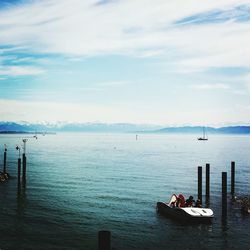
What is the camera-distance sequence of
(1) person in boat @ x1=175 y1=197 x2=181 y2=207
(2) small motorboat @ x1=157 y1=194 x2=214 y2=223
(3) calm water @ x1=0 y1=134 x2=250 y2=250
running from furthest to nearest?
(1) person in boat @ x1=175 y1=197 x2=181 y2=207
(2) small motorboat @ x1=157 y1=194 x2=214 y2=223
(3) calm water @ x1=0 y1=134 x2=250 y2=250

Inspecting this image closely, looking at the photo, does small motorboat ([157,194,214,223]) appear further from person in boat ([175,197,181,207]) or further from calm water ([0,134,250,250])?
calm water ([0,134,250,250])

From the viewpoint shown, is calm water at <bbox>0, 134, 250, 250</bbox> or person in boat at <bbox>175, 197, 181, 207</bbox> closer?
calm water at <bbox>0, 134, 250, 250</bbox>

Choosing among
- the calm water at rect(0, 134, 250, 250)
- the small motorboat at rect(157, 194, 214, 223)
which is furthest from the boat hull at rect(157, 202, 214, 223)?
the calm water at rect(0, 134, 250, 250)

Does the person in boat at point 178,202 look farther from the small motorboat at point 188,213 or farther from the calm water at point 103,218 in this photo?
the calm water at point 103,218

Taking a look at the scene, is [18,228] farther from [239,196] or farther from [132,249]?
[239,196]

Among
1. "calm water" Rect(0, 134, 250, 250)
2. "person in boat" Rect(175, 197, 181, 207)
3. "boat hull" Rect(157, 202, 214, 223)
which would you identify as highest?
"person in boat" Rect(175, 197, 181, 207)

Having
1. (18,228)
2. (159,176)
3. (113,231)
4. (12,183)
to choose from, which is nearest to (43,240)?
(18,228)

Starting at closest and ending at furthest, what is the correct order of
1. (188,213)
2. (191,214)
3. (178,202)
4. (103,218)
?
1. (191,214)
2. (188,213)
3. (103,218)
4. (178,202)

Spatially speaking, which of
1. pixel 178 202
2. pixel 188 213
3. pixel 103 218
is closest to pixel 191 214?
pixel 188 213

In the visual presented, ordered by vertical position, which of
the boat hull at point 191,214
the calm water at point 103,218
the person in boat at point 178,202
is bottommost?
the calm water at point 103,218

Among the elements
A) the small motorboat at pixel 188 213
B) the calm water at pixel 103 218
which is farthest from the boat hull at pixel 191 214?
the calm water at pixel 103 218

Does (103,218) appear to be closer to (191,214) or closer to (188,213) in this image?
(188,213)

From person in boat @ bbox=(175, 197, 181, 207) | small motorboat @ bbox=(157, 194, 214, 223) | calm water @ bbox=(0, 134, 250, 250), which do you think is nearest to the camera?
calm water @ bbox=(0, 134, 250, 250)

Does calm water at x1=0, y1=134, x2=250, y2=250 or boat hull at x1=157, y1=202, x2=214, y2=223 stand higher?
boat hull at x1=157, y1=202, x2=214, y2=223
